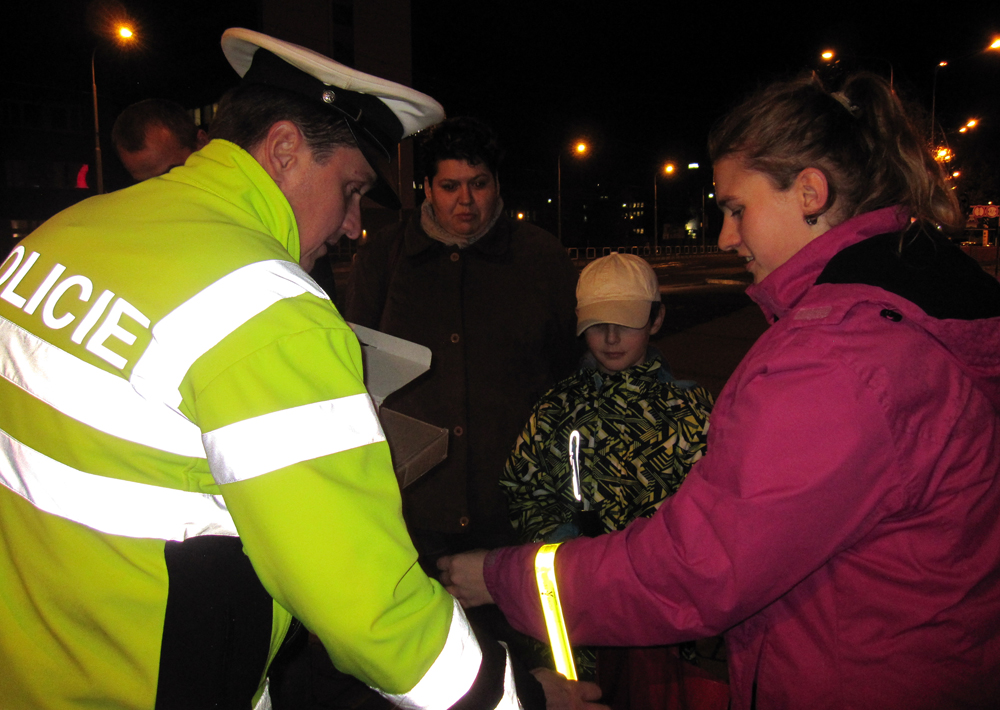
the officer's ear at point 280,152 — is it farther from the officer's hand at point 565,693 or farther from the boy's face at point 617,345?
the boy's face at point 617,345

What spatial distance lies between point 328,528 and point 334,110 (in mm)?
942

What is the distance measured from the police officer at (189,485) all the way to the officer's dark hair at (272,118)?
0.32 metres

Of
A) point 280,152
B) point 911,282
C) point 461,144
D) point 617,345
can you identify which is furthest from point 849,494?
point 461,144

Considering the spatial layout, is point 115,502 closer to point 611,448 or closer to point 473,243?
point 611,448

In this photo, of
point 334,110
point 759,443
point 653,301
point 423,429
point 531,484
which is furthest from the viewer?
point 653,301

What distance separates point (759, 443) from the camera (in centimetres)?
109

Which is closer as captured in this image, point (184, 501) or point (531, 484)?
point (184, 501)

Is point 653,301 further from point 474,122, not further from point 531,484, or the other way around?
point 474,122

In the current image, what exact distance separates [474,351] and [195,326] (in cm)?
195

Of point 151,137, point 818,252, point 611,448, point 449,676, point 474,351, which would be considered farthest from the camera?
point 151,137

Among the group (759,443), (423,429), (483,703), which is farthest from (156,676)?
(759,443)

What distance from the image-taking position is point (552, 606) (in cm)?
136

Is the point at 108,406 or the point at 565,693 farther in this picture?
the point at 565,693

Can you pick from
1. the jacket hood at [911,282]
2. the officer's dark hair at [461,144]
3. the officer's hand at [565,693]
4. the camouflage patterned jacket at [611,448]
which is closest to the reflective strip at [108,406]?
the officer's hand at [565,693]
